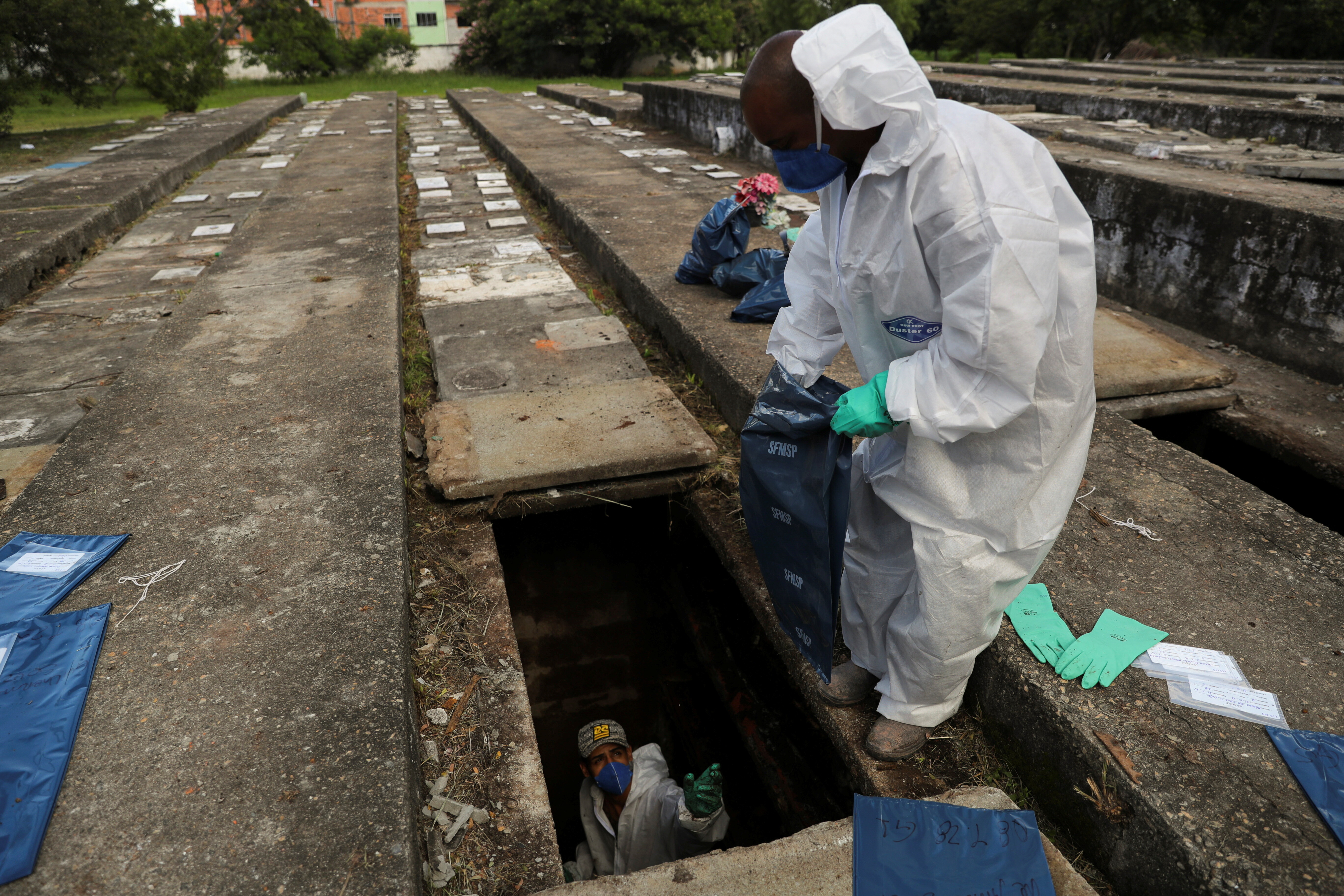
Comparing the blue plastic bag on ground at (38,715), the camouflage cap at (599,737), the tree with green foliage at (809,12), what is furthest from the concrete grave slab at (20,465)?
the tree with green foliage at (809,12)

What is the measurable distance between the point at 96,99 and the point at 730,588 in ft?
46.3

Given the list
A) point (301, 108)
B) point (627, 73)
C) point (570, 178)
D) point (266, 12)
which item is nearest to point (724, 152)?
point (570, 178)

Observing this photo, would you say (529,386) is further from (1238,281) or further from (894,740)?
(1238,281)

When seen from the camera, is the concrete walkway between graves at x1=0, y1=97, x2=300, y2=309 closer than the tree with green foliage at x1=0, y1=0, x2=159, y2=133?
Yes

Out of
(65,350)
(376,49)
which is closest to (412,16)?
(376,49)

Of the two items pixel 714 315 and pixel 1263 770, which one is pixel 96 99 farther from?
pixel 1263 770

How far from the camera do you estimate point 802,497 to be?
189 cm

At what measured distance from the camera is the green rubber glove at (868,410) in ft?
5.48

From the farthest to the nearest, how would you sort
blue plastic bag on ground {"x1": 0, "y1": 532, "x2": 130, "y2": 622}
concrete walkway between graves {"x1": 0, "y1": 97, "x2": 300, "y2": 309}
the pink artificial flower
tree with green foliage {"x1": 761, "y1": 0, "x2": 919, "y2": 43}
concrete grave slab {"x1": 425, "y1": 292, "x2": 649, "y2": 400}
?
tree with green foliage {"x1": 761, "y1": 0, "x2": 919, "y2": 43} → concrete walkway between graves {"x1": 0, "y1": 97, "x2": 300, "y2": 309} → the pink artificial flower → concrete grave slab {"x1": 425, "y1": 292, "x2": 649, "y2": 400} → blue plastic bag on ground {"x1": 0, "y1": 532, "x2": 130, "y2": 622}

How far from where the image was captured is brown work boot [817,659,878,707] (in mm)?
2070

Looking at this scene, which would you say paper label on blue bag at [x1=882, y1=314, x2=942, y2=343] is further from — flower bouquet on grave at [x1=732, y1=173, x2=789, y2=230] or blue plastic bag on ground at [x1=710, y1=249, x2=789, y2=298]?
flower bouquet on grave at [x1=732, y1=173, x2=789, y2=230]

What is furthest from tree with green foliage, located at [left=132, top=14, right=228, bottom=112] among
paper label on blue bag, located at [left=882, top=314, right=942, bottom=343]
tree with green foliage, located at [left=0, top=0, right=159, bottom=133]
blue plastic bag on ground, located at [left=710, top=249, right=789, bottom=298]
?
paper label on blue bag, located at [left=882, top=314, right=942, bottom=343]

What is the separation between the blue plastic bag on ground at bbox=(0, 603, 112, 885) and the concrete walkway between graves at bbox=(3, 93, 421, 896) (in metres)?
0.03

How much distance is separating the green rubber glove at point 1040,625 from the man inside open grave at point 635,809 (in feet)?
3.58
